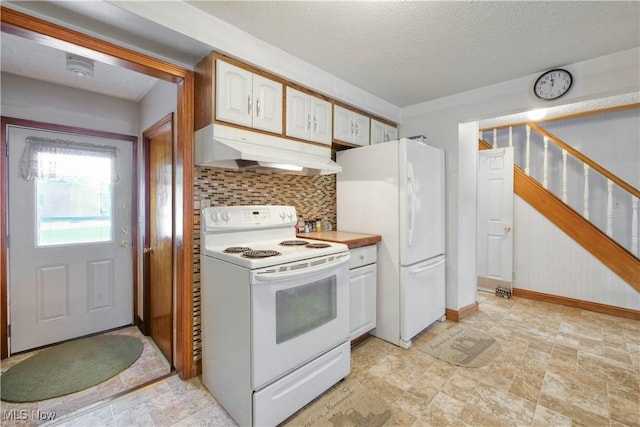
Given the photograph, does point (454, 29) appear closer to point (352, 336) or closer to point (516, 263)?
point (352, 336)

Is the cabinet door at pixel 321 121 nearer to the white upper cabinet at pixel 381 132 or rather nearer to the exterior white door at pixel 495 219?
the white upper cabinet at pixel 381 132

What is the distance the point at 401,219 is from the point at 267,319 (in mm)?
1459

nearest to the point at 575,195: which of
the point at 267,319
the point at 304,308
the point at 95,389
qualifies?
the point at 304,308

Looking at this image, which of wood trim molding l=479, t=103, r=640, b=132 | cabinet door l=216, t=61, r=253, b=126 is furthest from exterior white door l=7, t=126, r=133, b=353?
wood trim molding l=479, t=103, r=640, b=132

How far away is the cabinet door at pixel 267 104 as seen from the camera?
204 centimetres

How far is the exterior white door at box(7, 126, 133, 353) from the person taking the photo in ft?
7.95

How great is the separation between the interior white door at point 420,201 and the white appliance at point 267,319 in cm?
78

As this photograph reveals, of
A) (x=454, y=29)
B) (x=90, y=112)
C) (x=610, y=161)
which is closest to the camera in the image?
(x=454, y=29)

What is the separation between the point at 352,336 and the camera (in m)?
2.37

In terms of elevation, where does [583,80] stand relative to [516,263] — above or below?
above

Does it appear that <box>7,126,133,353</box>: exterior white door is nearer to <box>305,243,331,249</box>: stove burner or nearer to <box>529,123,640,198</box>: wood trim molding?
<box>305,243,331,249</box>: stove burner

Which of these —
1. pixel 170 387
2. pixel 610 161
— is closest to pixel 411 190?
pixel 170 387

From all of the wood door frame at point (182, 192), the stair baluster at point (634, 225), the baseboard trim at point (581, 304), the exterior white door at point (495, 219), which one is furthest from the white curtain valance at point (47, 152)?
the stair baluster at point (634, 225)

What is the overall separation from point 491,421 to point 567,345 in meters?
1.49
